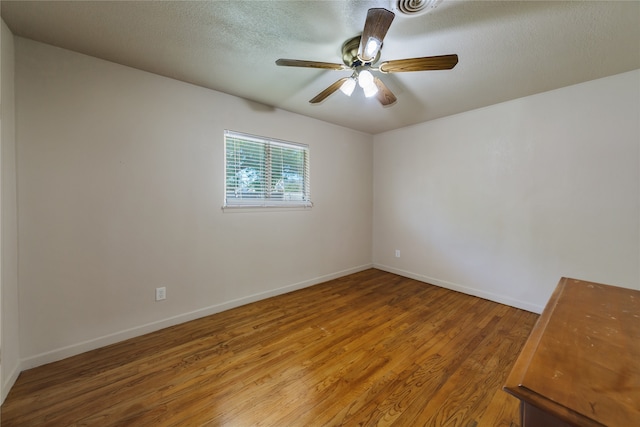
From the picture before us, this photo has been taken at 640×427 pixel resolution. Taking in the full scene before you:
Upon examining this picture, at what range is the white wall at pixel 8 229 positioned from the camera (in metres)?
1.44

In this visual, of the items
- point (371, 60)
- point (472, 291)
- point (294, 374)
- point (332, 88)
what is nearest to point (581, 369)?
point (294, 374)

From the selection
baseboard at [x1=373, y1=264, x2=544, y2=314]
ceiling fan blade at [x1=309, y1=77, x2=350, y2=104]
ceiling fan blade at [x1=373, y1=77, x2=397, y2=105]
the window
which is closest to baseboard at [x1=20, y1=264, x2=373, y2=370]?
the window

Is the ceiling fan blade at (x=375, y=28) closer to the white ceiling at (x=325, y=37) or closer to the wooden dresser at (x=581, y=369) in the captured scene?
the white ceiling at (x=325, y=37)

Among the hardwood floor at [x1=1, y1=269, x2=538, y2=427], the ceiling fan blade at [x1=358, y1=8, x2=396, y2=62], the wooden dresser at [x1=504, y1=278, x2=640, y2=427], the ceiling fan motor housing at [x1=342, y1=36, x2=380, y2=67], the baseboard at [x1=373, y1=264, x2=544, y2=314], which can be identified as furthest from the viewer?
the baseboard at [x1=373, y1=264, x2=544, y2=314]

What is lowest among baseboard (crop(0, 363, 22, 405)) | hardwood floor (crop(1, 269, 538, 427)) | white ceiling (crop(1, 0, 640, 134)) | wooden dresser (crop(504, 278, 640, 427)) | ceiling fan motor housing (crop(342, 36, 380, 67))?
hardwood floor (crop(1, 269, 538, 427))

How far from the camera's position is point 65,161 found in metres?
1.80

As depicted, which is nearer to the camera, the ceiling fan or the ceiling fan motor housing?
the ceiling fan

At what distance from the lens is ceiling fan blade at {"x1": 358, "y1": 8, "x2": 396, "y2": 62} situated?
1.18 m

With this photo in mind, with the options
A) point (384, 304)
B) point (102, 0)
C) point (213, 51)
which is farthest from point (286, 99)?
point (384, 304)

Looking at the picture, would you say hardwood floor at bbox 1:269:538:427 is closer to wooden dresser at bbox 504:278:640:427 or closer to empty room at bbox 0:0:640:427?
empty room at bbox 0:0:640:427

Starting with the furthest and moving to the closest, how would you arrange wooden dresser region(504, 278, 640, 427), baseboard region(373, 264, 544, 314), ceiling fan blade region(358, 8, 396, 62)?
1. baseboard region(373, 264, 544, 314)
2. ceiling fan blade region(358, 8, 396, 62)
3. wooden dresser region(504, 278, 640, 427)

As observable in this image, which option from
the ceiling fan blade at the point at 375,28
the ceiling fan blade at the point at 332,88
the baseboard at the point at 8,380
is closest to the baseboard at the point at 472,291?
the ceiling fan blade at the point at 332,88

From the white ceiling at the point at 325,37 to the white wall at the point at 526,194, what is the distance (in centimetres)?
36

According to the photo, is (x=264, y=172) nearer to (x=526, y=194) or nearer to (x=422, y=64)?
(x=422, y=64)
